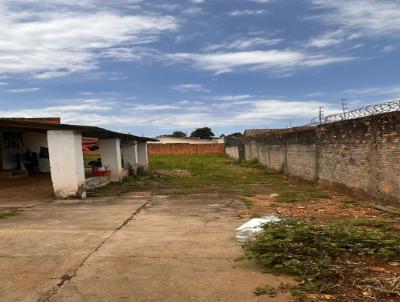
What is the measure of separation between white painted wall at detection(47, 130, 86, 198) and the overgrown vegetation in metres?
7.63

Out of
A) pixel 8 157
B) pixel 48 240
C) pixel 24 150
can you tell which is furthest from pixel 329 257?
pixel 24 150

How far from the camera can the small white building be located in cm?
1295

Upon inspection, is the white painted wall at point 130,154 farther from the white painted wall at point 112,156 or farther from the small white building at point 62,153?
the white painted wall at point 112,156

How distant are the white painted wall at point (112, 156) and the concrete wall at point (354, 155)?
7.19 m

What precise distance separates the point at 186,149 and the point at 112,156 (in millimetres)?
42410

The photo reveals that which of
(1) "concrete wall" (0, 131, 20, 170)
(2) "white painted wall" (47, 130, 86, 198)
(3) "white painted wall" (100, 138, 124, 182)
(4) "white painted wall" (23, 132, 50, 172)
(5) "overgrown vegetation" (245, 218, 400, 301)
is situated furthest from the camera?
(4) "white painted wall" (23, 132, 50, 172)

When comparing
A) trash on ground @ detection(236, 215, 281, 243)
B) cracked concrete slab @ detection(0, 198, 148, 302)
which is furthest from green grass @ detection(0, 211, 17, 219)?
trash on ground @ detection(236, 215, 281, 243)

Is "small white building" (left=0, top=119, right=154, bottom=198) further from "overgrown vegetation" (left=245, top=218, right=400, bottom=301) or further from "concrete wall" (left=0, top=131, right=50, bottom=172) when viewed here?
"overgrown vegetation" (left=245, top=218, right=400, bottom=301)

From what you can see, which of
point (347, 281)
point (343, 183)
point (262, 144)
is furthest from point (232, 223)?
point (262, 144)

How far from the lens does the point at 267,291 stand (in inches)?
189

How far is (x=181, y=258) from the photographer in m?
6.11

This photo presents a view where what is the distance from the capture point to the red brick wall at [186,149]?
199 feet

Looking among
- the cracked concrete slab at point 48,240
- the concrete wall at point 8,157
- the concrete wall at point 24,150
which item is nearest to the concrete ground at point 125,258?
the cracked concrete slab at point 48,240

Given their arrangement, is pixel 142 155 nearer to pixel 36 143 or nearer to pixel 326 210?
pixel 36 143
